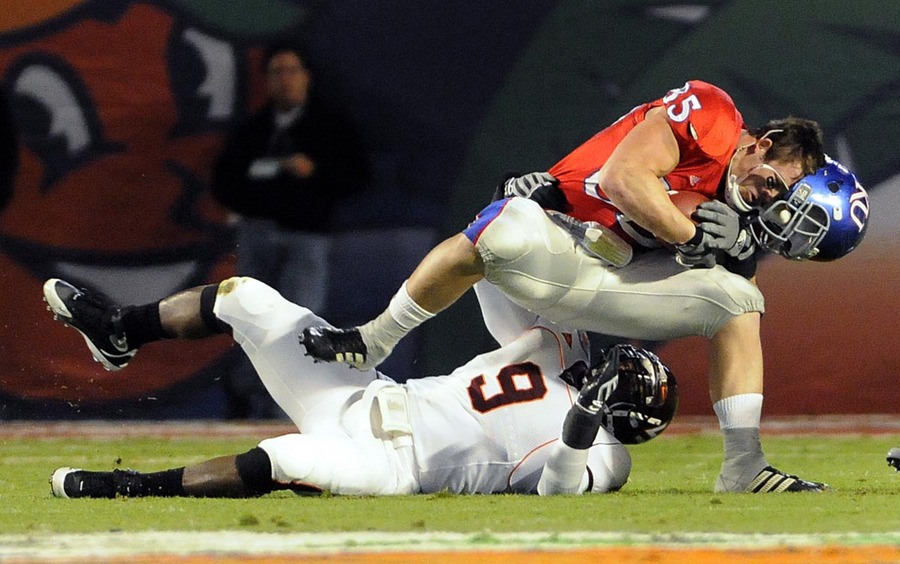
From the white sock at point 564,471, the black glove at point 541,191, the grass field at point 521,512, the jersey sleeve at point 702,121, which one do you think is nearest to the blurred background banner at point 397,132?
the grass field at point 521,512

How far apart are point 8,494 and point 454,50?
12.5 ft

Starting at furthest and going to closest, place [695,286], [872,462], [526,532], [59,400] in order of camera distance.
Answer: [59,400] → [872,462] → [695,286] → [526,532]

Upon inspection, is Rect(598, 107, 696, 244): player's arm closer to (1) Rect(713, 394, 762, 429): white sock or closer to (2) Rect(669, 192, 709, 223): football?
(2) Rect(669, 192, 709, 223): football

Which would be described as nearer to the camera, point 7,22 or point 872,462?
point 872,462

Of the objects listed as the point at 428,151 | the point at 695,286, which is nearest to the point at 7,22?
the point at 428,151

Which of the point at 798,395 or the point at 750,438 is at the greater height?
the point at 750,438

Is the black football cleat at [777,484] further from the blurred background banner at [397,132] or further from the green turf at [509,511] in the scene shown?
the blurred background banner at [397,132]

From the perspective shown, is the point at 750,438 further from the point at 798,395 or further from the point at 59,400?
the point at 59,400

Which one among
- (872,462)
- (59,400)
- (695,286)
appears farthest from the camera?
(59,400)

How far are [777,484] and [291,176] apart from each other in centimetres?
373

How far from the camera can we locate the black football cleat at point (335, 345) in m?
4.82

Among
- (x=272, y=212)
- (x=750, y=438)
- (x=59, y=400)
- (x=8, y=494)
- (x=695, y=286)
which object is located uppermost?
(x=695, y=286)

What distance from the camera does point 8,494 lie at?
505cm

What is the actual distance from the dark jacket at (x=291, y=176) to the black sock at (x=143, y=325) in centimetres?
265
